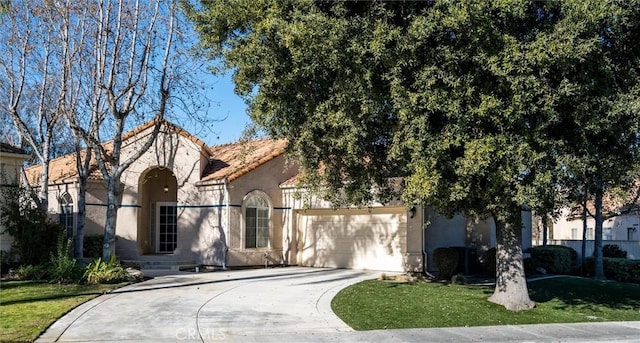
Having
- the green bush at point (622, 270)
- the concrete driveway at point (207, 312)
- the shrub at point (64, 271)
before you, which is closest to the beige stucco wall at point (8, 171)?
the shrub at point (64, 271)

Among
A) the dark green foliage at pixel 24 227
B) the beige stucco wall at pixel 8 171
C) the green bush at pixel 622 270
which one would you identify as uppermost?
the beige stucco wall at pixel 8 171

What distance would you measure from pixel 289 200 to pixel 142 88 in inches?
287

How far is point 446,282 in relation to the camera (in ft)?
60.3

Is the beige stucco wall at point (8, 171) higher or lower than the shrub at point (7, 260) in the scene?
higher

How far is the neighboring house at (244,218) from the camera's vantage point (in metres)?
20.6

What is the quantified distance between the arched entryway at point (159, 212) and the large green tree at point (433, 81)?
13.0 metres

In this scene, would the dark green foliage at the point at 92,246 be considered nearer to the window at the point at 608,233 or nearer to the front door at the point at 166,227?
the front door at the point at 166,227

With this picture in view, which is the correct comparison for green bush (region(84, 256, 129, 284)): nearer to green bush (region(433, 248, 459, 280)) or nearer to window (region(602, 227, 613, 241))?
green bush (region(433, 248, 459, 280))

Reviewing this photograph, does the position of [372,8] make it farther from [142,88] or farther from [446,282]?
[446,282]

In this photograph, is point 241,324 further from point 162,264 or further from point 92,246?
point 92,246

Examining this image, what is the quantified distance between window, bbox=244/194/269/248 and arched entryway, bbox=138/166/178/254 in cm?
396

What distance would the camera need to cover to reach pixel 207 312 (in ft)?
38.6

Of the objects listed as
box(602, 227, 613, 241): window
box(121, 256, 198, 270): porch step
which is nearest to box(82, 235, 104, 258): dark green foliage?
box(121, 256, 198, 270): porch step

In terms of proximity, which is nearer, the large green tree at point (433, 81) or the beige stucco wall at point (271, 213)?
the large green tree at point (433, 81)
